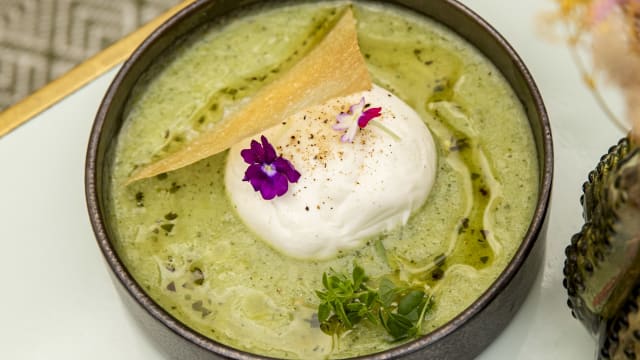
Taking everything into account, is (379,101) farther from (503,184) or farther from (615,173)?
(615,173)

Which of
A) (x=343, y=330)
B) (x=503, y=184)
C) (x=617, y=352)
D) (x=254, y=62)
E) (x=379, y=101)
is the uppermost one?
(x=254, y=62)

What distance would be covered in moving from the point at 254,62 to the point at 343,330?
0.40 meters

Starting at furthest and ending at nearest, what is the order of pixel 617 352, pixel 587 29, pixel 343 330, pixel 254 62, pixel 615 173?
pixel 254 62, pixel 343 330, pixel 617 352, pixel 615 173, pixel 587 29

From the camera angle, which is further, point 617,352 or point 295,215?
point 295,215

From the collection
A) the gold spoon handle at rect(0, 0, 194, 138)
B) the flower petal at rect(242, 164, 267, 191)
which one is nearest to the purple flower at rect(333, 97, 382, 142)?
Answer: the flower petal at rect(242, 164, 267, 191)

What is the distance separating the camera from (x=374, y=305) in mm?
1099

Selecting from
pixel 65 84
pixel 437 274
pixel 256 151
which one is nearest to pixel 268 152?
pixel 256 151

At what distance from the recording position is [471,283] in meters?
1.12

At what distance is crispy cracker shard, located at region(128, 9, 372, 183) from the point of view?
118 cm

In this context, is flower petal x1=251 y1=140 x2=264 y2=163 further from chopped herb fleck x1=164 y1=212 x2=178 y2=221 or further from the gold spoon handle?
the gold spoon handle

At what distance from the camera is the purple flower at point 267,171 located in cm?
114

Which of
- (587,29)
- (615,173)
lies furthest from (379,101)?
(587,29)

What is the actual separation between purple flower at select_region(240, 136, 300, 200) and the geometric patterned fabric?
2.43ft

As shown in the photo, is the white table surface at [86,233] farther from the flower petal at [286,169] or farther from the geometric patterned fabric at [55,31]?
the geometric patterned fabric at [55,31]
